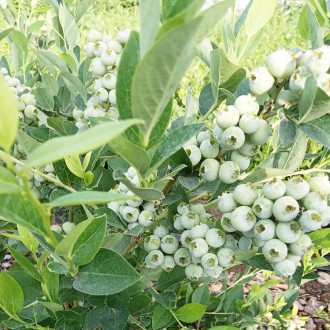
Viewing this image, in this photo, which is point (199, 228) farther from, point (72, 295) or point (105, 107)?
point (72, 295)

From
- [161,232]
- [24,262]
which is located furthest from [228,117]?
[24,262]

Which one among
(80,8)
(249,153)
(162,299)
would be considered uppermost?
(80,8)

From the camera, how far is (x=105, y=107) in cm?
90

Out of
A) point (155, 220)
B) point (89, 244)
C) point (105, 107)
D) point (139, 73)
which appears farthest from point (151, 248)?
point (139, 73)

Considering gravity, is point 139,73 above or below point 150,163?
above

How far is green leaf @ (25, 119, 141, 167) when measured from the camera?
38 cm

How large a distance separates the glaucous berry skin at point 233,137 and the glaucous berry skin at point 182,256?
23cm

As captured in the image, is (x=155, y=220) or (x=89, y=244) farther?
(x=155, y=220)

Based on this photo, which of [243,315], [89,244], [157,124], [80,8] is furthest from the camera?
[243,315]

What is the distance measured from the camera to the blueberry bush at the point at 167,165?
456 mm

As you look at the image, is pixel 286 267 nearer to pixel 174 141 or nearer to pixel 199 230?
pixel 199 230

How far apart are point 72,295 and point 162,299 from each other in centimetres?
19

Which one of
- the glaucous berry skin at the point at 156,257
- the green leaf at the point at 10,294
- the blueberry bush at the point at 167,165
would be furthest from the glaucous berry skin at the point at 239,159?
the green leaf at the point at 10,294

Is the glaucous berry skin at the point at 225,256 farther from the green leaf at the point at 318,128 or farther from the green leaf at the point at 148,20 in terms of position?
the green leaf at the point at 148,20
